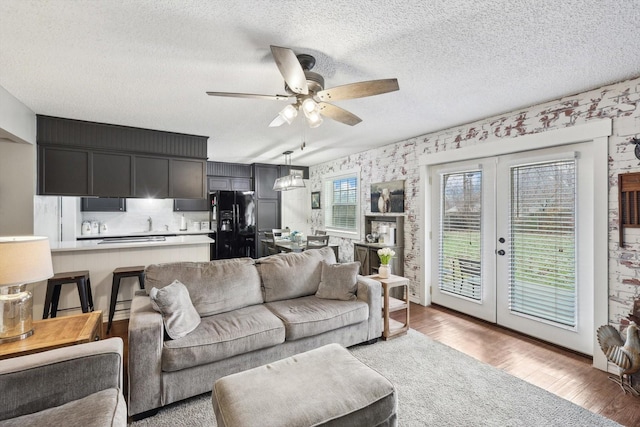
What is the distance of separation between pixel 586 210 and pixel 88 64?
175 inches

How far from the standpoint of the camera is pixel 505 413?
6.50 feet

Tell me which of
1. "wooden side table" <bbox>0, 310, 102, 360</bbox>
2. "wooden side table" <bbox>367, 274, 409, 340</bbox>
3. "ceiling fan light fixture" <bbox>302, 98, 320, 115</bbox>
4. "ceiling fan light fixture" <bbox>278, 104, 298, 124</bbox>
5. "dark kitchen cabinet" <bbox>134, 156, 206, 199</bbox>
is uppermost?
"ceiling fan light fixture" <bbox>302, 98, 320, 115</bbox>

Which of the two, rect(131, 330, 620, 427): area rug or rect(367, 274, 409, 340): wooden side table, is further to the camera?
rect(367, 274, 409, 340): wooden side table

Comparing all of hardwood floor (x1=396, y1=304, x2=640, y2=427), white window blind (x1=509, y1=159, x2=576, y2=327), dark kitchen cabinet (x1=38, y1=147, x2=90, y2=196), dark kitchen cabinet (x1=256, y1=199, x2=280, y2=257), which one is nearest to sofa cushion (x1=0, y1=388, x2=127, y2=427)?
hardwood floor (x1=396, y1=304, x2=640, y2=427)

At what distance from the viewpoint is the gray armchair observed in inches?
51.1

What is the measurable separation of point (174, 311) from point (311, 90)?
1.91 metres

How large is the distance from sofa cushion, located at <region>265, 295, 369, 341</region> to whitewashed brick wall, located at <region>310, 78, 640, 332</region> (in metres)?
1.94

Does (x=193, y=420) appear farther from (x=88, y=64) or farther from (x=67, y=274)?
(x=88, y=64)

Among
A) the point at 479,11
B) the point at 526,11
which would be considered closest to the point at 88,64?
the point at 479,11

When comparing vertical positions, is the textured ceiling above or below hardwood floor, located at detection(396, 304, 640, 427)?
above

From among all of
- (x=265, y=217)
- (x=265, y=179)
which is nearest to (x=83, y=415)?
(x=265, y=217)

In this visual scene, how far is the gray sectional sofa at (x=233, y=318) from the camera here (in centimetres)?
196

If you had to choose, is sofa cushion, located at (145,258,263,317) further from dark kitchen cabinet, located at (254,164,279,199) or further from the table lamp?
dark kitchen cabinet, located at (254,164,279,199)

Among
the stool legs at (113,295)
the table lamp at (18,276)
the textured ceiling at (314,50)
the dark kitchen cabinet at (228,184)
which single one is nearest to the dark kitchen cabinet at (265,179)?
the dark kitchen cabinet at (228,184)
